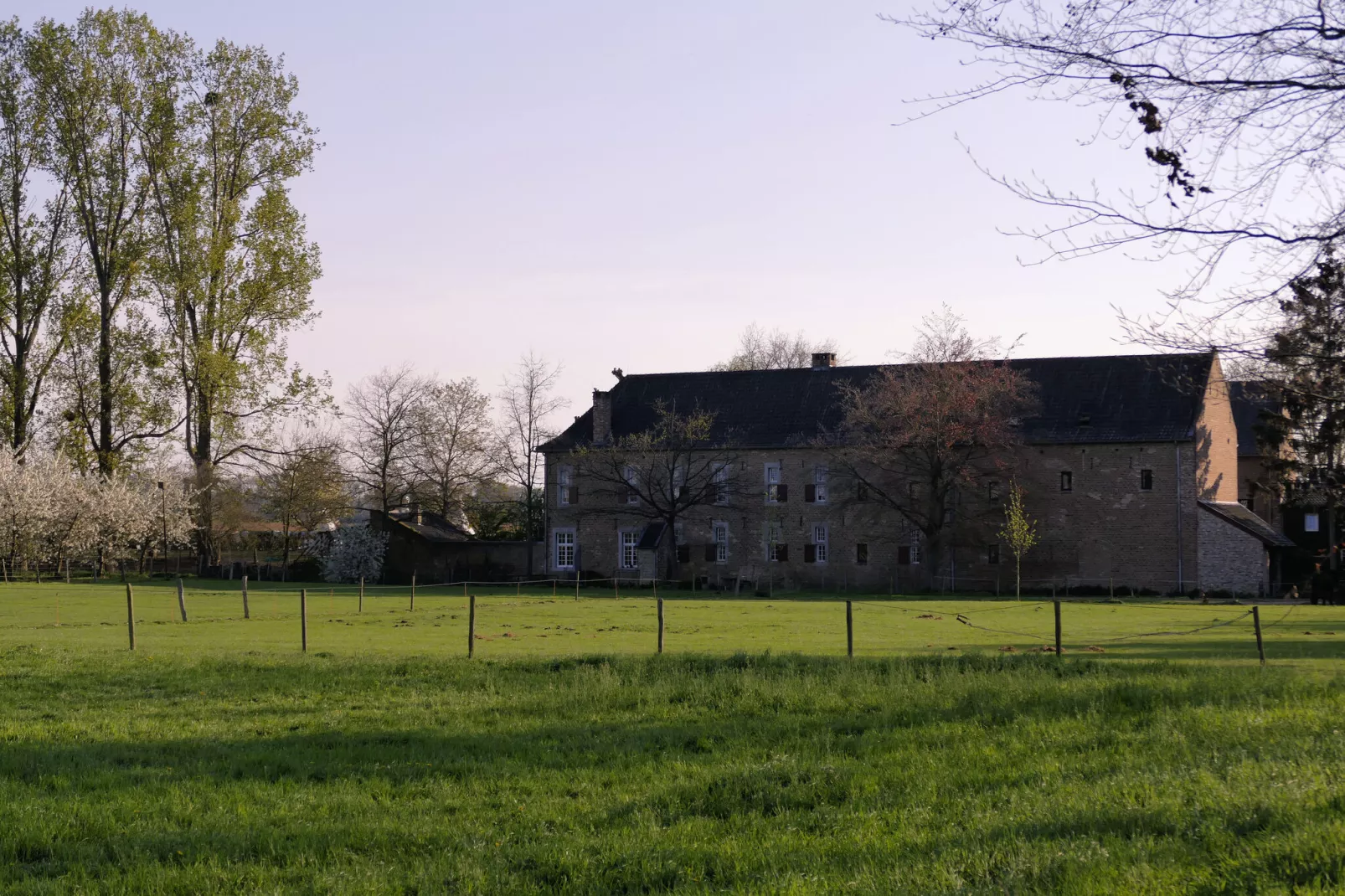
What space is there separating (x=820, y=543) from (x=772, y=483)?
368cm

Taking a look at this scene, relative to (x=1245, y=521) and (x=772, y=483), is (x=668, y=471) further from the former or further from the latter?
(x=1245, y=521)

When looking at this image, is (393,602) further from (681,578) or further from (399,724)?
(399,724)

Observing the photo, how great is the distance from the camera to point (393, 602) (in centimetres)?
4019

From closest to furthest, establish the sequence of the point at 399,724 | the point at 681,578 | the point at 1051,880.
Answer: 1. the point at 1051,880
2. the point at 399,724
3. the point at 681,578

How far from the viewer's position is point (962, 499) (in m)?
53.8

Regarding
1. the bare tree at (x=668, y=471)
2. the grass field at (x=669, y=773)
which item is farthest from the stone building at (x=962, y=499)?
the grass field at (x=669, y=773)

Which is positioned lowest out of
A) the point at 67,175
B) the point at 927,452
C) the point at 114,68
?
the point at 927,452

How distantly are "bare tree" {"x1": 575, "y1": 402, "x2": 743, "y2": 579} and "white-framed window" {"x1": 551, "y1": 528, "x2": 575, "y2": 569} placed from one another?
94.2 inches

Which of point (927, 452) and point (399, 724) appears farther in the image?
point (927, 452)

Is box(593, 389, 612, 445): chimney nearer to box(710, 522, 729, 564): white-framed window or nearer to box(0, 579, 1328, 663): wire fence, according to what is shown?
box(710, 522, 729, 564): white-framed window

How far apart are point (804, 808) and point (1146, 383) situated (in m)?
49.5

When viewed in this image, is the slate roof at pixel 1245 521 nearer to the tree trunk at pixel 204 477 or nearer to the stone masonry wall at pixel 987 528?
the stone masonry wall at pixel 987 528

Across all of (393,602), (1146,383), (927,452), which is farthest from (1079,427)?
(393,602)

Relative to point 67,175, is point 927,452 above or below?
below
